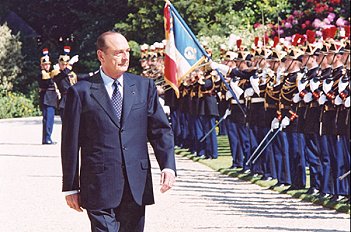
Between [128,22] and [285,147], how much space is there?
20.1m

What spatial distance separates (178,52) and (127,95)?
9973 millimetres

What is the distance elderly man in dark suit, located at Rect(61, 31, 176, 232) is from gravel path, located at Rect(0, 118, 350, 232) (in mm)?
3475

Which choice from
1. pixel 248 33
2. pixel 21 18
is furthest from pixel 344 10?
pixel 21 18

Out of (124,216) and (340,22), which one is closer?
(124,216)

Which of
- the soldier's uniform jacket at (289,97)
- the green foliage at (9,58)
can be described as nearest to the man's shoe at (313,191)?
the soldier's uniform jacket at (289,97)

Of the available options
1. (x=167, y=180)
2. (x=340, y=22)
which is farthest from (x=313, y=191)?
(x=340, y=22)

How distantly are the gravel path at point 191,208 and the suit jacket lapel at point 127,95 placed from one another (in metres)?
3.55

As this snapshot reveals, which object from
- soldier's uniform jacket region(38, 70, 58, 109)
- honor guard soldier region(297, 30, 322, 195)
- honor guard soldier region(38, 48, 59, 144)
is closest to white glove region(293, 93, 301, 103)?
honor guard soldier region(297, 30, 322, 195)

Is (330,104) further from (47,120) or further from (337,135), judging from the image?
(47,120)

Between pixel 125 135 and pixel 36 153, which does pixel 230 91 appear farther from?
pixel 125 135

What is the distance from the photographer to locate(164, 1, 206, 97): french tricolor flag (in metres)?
16.8

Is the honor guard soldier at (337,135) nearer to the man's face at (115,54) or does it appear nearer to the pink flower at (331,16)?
the man's face at (115,54)

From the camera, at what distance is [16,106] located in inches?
1590

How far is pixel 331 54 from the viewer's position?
12.5 meters
